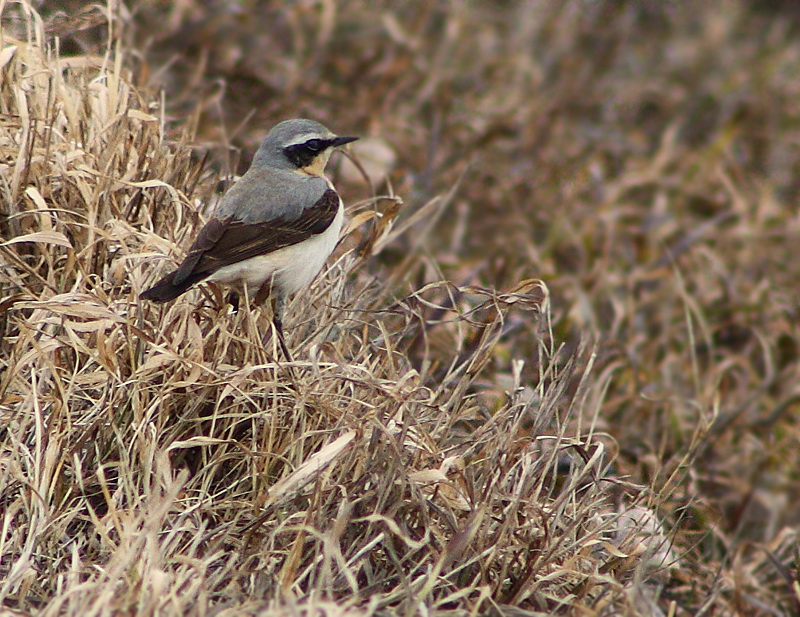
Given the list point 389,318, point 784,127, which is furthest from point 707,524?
point 784,127

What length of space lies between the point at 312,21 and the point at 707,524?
486 centimetres

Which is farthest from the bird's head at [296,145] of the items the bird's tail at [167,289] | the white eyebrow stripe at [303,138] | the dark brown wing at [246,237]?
the bird's tail at [167,289]

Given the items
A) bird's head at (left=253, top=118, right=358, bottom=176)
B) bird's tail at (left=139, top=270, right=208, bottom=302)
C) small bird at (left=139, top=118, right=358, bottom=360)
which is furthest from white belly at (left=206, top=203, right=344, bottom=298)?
bird's head at (left=253, top=118, right=358, bottom=176)

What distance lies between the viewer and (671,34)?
10109 mm

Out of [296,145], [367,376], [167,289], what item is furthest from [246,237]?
[367,376]

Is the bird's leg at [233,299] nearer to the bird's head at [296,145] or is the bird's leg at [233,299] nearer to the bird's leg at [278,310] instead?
the bird's leg at [278,310]

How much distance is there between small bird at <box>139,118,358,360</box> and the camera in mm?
4027

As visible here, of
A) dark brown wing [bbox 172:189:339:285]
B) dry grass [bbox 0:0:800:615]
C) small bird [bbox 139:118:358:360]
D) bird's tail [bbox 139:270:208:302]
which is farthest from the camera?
small bird [bbox 139:118:358:360]

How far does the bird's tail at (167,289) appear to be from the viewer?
369cm

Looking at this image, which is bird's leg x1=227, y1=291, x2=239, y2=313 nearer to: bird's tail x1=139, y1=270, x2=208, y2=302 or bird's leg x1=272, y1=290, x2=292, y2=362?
bird's leg x1=272, y1=290, x2=292, y2=362

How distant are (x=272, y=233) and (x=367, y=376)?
84cm

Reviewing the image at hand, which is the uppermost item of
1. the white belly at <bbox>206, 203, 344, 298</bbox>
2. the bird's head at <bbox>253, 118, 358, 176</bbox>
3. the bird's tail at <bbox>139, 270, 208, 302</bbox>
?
the bird's head at <bbox>253, 118, 358, 176</bbox>

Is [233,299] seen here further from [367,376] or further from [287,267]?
[367,376]

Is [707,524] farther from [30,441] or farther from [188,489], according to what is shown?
[30,441]
